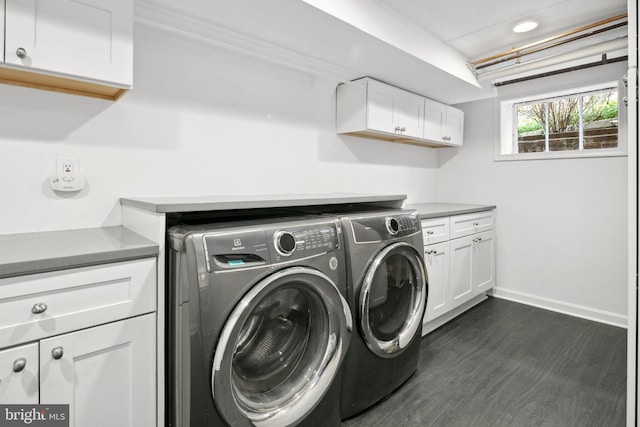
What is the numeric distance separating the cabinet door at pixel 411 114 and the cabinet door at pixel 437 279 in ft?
3.20

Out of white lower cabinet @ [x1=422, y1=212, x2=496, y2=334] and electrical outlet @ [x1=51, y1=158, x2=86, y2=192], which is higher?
electrical outlet @ [x1=51, y1=158, x2=86, y2=192]

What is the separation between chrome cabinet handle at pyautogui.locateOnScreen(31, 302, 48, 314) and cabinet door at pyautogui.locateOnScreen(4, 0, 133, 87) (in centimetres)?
83

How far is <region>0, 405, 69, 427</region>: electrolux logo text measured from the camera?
0.99 metres

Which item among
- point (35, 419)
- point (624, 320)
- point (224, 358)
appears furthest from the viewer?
point (624, 320)

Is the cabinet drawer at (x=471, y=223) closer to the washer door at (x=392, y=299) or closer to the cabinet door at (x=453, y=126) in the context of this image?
the cabinet door at (x=453, y=126)

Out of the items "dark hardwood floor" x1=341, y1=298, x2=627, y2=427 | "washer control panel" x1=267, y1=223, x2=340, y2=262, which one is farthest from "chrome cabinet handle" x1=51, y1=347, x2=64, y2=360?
"dark hardwood floor" x1=341, y1=298, x2=627, y2=427

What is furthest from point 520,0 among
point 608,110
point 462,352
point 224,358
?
point 224,358

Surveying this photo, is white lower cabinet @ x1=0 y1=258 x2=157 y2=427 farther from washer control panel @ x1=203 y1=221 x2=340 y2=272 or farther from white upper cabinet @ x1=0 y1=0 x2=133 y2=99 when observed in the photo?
white upper cabinet @ x1=0 y1=0 x2=133 y2=99

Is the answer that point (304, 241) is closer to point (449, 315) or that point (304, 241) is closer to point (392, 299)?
point (392, 299)

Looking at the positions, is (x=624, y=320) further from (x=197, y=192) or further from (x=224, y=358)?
(x=197, y=192)

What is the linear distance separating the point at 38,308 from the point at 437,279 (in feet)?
7.48

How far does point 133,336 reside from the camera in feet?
3.92

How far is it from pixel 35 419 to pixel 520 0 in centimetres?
299

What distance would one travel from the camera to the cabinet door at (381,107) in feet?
8.22
